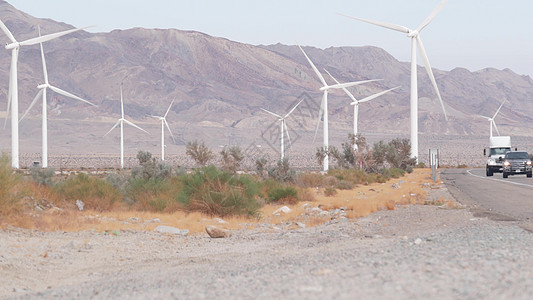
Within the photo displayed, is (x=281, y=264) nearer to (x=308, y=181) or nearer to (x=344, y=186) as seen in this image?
(x=344, y=186)

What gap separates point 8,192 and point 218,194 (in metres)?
6.55

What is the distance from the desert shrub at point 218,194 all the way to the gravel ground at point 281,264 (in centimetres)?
342

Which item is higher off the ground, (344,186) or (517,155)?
(517,155)

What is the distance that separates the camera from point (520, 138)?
A: 17538 cm

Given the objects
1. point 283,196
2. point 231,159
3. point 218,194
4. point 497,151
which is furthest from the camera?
point 497,151

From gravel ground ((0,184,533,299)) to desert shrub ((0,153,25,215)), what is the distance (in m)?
1.13

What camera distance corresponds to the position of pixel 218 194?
2159 cm

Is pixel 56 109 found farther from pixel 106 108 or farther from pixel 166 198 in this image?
pixel 166 198

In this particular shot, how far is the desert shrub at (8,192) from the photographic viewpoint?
674 inches

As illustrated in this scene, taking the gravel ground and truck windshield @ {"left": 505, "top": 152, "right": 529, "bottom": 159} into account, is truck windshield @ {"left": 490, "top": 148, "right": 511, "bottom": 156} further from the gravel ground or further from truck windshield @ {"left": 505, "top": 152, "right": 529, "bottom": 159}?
the gravel ground

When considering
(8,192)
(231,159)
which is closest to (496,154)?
(231,159)

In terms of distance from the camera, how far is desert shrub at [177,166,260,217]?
21438 mm

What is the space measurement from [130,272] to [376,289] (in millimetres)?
5323

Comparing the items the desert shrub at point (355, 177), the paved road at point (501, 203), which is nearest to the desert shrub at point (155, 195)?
the paved road at point (501, 203)
